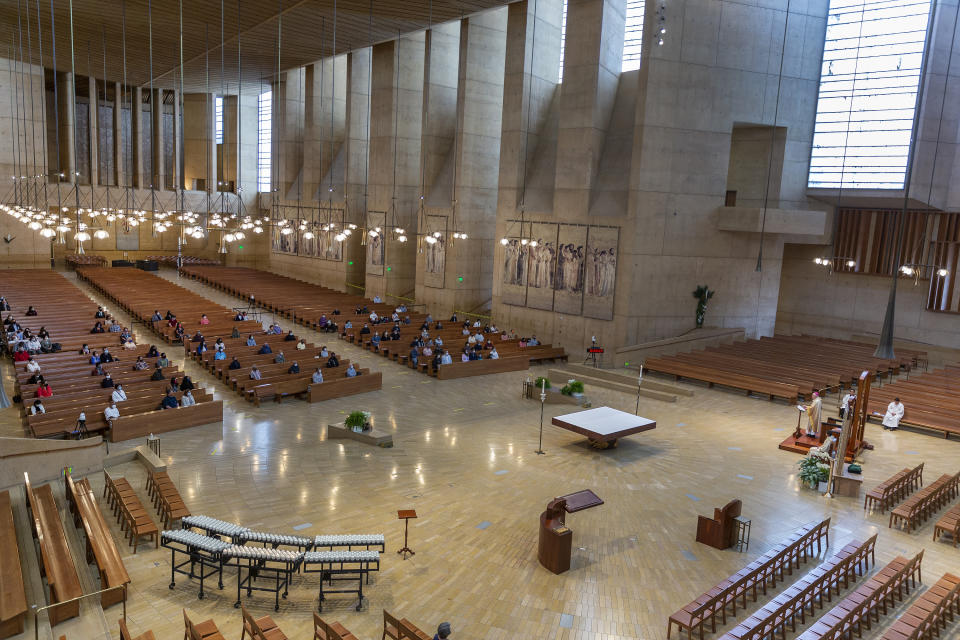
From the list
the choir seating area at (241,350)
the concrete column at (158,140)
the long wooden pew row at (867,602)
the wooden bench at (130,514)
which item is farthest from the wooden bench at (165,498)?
the concrete column at (158,140)

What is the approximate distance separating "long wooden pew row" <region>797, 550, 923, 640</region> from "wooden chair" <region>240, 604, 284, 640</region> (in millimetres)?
5120

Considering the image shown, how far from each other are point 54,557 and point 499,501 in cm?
600

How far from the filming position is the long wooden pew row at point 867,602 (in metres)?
6.66

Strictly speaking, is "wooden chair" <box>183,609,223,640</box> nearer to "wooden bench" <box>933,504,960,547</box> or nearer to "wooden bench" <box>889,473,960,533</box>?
"wooden bench" <box>889,473,960,533</box>

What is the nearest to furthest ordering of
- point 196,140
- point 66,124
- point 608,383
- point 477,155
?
point 608,383 → point 477,155 → point 66,124 → point 196,140

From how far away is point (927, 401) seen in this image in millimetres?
16031

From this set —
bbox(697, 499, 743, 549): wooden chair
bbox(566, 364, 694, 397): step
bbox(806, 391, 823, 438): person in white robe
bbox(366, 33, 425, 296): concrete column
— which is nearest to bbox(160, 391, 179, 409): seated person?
bbox(697, 499, 743, 549): wooden chair

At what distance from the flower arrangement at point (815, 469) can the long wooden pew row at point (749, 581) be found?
1.82 m

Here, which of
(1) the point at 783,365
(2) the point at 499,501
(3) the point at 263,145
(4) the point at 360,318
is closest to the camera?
(2) the point at 499,501

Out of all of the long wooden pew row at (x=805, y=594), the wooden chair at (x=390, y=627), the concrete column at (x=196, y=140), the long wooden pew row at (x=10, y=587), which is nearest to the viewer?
the wooden chair at (x=390, y=627)

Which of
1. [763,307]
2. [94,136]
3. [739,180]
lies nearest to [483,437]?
[763,307]

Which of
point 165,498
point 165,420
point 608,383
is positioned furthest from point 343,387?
point 608,383

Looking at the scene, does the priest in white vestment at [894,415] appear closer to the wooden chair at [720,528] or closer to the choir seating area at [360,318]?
the wooden chair at [720,528]

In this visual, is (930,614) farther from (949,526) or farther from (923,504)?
(923,504)
